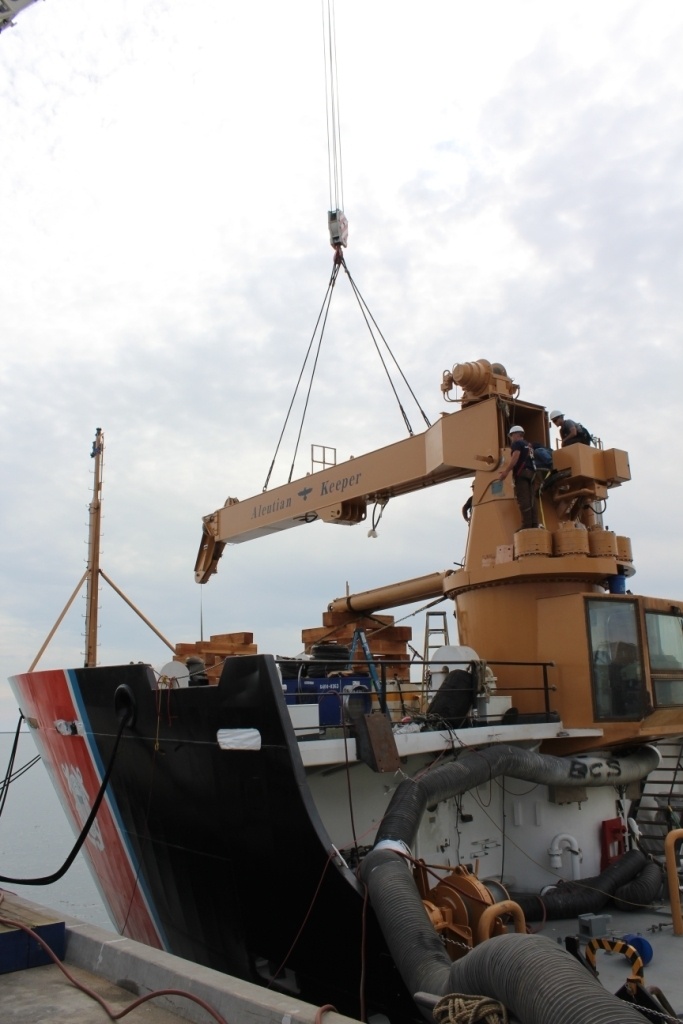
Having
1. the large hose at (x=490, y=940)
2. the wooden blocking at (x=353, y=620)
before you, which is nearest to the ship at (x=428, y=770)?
the large hose at (x=490, y=940)

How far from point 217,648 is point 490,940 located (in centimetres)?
859

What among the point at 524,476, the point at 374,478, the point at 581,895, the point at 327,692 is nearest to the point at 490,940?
the point at 327,692

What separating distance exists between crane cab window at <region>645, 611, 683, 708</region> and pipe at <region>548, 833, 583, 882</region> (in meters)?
1.80

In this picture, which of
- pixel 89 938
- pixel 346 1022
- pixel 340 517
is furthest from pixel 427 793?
pixel 340 517

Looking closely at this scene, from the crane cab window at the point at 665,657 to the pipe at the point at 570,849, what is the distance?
1801mm

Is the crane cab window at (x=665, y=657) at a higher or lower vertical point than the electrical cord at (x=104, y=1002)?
higher

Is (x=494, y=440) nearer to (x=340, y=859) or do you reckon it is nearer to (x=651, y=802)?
(x=651, y=802)

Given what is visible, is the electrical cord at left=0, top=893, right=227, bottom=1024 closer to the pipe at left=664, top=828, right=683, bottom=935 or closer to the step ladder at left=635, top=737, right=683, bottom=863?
the pipe at left=664, top=828, right=683, bottom=935

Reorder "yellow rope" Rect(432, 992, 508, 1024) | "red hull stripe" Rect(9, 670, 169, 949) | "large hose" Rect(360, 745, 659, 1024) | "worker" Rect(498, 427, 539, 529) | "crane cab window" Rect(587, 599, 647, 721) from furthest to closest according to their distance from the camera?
"worker" Rect(498, 427, 539, 529) → "crane cab window" Rect(587, 599, 647, 721) → "red hull stripe" Rect(9, 670, 169, 949) → "yellow rope" Rect(432, 992, 508, 1024) → "large hose" Rect(360, 745, 659, 1024)

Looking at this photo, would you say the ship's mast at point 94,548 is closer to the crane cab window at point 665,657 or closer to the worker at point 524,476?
the worker at point 524,476

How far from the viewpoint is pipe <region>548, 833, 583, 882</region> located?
355 inches

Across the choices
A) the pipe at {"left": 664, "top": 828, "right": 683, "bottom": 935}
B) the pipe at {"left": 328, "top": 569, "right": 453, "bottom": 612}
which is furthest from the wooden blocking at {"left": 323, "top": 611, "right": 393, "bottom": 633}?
the pipe at {"left": 664, "top": 828, "right": 683, "bottom": 935}

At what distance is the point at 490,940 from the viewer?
4.54 meters

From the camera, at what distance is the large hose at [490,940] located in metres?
3.82
